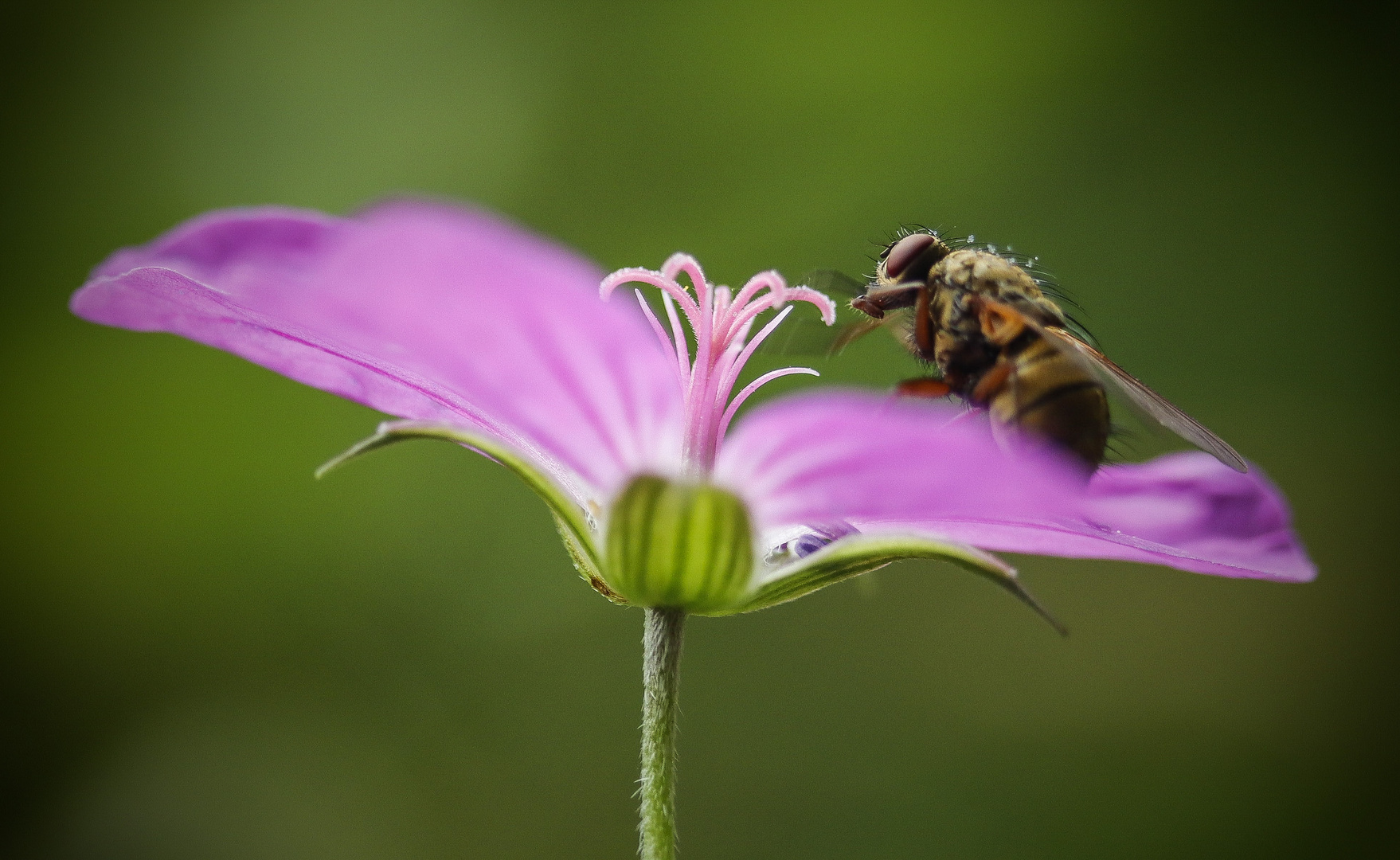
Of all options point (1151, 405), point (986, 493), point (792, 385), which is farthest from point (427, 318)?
point (792, 385)

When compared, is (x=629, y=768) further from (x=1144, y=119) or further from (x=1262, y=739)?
(x=1144, y=119)

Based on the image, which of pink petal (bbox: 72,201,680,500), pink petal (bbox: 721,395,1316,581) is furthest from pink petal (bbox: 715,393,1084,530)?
pink petal (bbox: 72,201,680,500)

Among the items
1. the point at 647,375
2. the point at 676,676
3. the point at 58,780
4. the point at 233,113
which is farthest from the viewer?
the point at 233,113

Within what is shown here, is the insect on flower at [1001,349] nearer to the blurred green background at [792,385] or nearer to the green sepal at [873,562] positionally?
the green sepal at [873,562]

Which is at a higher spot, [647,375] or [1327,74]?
[1327,74]

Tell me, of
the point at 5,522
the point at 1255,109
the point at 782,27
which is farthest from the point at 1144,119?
the point at 5,522

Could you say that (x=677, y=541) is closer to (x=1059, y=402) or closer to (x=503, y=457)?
(x=503, y=457)

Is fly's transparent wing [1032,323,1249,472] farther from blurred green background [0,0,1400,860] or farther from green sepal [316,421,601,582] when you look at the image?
blurred green background [0,0,1400,860]

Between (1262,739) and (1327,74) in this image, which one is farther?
(1327,74)
